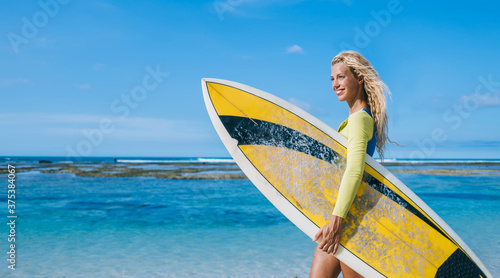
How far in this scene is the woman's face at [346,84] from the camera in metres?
1.82

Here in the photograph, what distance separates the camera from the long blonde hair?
181cm

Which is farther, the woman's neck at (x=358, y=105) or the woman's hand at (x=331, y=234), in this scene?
the woman's neck at (x=358, y=105)

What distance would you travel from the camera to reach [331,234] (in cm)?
168

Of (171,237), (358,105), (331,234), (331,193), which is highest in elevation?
(358,105)

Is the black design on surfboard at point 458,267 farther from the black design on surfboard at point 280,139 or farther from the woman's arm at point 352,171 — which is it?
the woman's arm at point 352,171

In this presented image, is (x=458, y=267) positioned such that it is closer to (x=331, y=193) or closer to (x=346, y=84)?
(x=331, y=193)

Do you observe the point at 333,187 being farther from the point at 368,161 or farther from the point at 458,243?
the point at 458,243

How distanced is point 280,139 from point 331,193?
0.43m

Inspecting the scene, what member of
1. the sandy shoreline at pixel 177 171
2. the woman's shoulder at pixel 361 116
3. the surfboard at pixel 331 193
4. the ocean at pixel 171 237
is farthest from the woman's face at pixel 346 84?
the sandy shoreline at pixel 177 171

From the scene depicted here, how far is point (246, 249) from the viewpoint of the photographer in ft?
17.4

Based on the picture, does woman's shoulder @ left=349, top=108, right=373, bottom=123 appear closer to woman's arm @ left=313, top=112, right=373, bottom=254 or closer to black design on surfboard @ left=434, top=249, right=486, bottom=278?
woman's arm @ left=313, top=112, right=373, bottom=254

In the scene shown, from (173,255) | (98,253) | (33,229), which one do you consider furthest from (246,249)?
(33,229)

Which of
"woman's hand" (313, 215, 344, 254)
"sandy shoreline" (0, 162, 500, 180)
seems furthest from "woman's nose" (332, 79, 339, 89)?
"sandy shoreline" (0, 162, 500, 180)

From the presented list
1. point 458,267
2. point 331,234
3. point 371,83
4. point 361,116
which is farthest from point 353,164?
→ point 458,267
